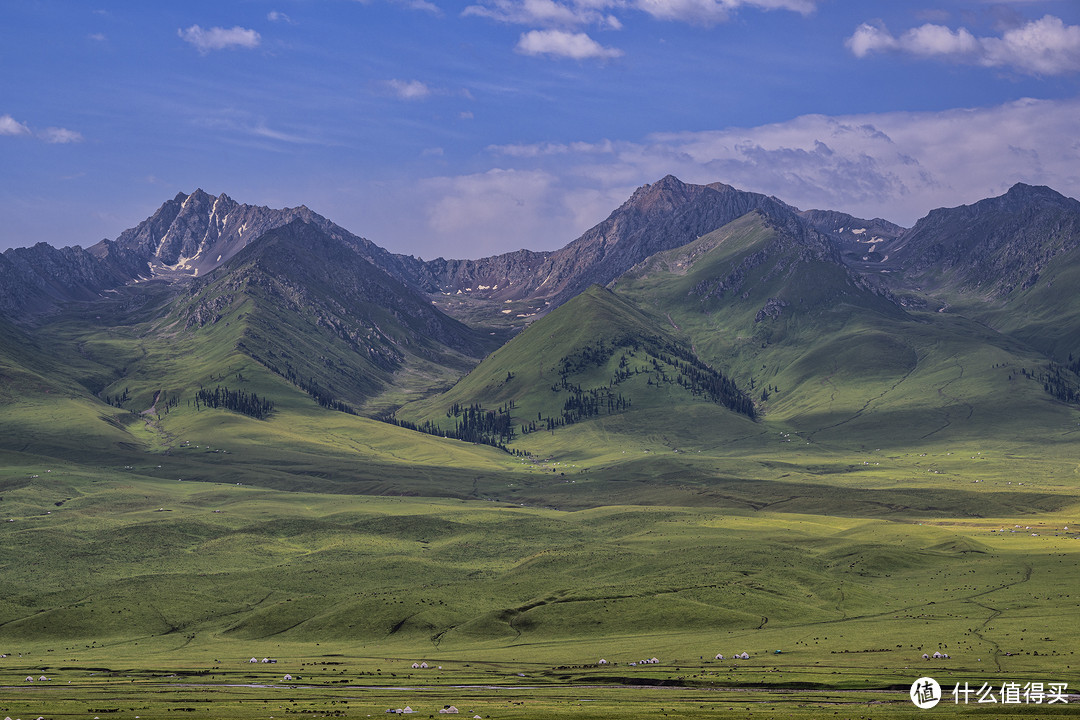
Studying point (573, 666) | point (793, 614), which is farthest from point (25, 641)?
point (793, 614)

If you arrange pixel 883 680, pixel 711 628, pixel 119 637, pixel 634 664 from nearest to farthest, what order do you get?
pixel 883 680 → pixel 634 664 → pixel 711 628 → pixel 119 637

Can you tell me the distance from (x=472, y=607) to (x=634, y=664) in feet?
185


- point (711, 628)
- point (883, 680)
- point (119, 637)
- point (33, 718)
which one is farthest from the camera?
point (119, 637)

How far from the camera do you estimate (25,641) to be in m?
178

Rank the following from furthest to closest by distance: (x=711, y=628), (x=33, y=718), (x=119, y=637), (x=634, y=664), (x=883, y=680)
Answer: (x=119, y=637) < (x=711, y=628) < (x=634, y=664) < (x=883, y=680) < (x=33, y=718)

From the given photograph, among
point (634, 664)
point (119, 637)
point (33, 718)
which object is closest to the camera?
point (33, 718)

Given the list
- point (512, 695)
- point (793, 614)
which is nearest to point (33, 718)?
point (512, 695)

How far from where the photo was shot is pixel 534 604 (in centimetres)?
18838

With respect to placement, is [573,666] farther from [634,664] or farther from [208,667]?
[208,667]

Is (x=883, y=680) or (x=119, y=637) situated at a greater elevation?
(x=883, y=680)

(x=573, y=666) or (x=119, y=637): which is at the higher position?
(x=573, y=666)

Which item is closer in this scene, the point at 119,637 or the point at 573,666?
the point at 573,666

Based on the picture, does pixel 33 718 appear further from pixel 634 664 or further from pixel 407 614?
pixel 407 614

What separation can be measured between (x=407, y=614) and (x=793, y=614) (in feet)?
225
